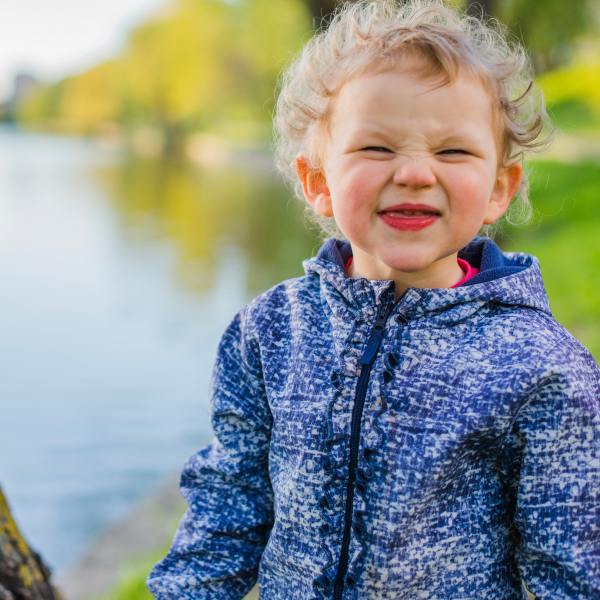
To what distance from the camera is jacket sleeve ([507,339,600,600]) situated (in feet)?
3.82

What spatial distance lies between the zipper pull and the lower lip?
158 millimetres

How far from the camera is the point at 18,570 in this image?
5.46 feet

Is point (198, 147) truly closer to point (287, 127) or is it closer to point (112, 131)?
point (112, 131)

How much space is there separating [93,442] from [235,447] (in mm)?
3300

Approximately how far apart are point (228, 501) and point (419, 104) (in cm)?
91

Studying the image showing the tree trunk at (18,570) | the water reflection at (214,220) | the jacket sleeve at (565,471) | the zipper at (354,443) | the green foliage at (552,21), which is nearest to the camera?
the jacket sleeve at (565,471)

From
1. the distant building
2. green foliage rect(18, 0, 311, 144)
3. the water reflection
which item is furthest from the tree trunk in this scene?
the distant building

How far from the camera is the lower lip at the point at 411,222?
1.29 meters

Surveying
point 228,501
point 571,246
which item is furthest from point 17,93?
point 228,501

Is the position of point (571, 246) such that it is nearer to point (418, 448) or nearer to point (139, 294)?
point (139, 294)

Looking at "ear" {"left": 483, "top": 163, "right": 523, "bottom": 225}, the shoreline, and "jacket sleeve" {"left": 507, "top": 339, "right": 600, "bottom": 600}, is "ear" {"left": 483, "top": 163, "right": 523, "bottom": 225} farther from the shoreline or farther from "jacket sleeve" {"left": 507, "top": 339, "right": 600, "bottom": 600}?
the shoreline

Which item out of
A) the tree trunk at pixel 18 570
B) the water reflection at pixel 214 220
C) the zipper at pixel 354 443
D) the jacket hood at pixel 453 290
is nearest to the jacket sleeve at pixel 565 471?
the jacket hood at pixel 453 290

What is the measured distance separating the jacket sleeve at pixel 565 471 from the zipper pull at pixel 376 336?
283 mm

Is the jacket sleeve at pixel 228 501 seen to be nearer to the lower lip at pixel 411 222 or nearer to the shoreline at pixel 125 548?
the lower lip at pixel 411 222
